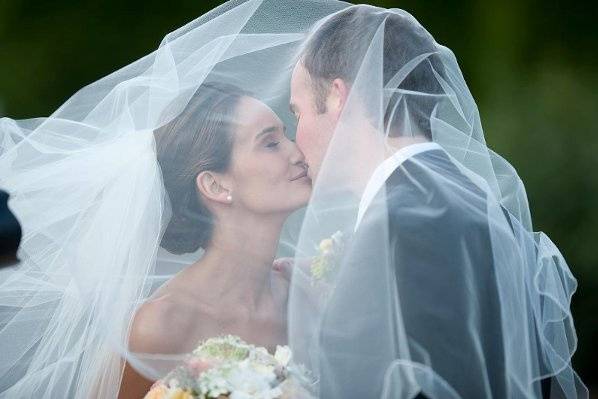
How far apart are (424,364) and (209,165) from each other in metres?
1.13

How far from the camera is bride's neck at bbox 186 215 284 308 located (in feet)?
12.7

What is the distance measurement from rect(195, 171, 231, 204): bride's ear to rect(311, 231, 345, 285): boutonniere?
572 millimetres

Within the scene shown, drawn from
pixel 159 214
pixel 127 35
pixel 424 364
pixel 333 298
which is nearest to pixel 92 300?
pixel 159 214

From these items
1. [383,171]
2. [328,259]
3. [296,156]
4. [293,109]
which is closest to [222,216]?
[296,156]

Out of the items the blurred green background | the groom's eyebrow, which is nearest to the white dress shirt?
the groom's eyebrow

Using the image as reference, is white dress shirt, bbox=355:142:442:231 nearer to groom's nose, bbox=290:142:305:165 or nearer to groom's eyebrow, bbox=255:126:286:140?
groom's nose, bbox=290:142:305:165

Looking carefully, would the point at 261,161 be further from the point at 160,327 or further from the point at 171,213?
the point at 160,327

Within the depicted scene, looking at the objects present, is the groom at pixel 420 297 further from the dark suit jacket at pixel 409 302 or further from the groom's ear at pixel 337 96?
the groom's ear at pixel 337 96

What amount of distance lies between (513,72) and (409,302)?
18.0 ft

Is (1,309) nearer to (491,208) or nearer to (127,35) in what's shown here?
(491,208)

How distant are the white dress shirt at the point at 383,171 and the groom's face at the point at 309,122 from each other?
0.25 meters

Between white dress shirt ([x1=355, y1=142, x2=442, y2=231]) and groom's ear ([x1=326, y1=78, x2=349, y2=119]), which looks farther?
groom's ear ([x1=326, y1=78, x2=349, y2=119])

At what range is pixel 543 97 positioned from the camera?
326 inches

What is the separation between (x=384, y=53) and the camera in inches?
139
